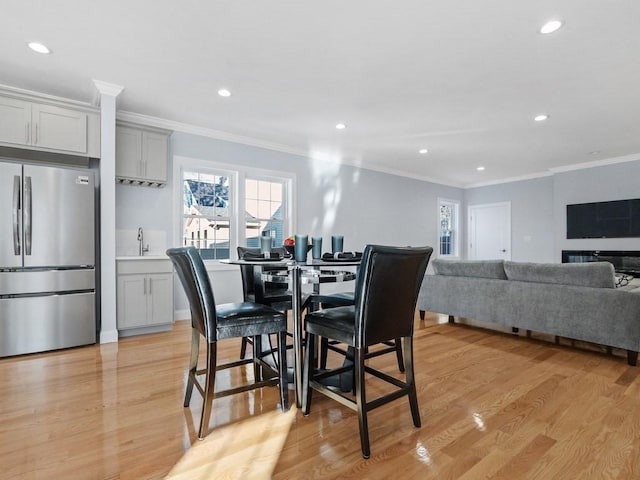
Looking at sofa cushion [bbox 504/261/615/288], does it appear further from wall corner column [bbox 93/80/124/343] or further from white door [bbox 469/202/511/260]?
white door [bbox 469/202/511/260]

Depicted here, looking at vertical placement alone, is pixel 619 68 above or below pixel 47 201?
above

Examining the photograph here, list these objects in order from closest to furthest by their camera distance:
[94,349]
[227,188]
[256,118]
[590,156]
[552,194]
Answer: [94,349] → [256,118] → [227,188] → [590,156] → [552,194]

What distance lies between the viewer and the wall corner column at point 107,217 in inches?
139

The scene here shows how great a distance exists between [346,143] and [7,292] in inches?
175

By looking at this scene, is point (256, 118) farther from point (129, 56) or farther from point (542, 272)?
point (542, 272)

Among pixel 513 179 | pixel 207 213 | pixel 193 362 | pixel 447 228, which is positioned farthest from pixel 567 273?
pixel 447 228

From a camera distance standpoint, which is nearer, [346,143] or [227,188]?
[227,188]

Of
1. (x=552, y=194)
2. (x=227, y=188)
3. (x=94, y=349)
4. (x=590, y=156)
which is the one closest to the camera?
(x=94, y=349)

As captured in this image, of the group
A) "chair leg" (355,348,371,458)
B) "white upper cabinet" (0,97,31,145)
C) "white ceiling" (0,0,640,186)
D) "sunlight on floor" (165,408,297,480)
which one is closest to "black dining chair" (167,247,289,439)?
"sunlight on floor" (165,408,297,480)

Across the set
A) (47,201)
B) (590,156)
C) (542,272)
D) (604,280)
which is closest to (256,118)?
(47,201)

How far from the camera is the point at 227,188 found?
197 inches

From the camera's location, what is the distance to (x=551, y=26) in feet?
8.13

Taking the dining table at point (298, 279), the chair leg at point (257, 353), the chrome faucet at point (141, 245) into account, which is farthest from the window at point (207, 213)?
the dining table at point (298, 279)

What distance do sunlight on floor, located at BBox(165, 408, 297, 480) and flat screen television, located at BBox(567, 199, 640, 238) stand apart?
6833 millimetres
